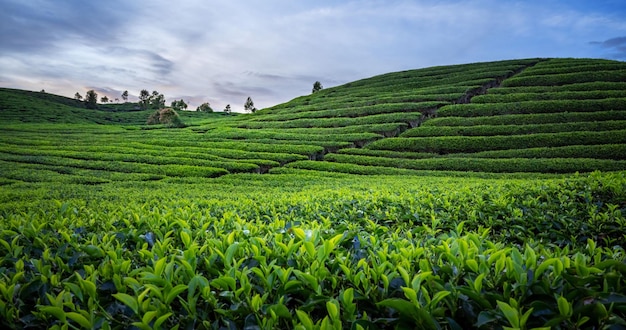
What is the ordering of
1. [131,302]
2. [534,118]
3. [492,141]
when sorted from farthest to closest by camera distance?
[534,118] < [492,141] < [131,302]

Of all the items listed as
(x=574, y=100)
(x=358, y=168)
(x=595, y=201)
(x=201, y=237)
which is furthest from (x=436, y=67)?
(x=201, y=237)

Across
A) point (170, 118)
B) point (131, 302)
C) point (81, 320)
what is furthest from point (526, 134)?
point (170, 118)

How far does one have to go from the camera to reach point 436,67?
6769cm

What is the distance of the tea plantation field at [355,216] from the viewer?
1.88 meters

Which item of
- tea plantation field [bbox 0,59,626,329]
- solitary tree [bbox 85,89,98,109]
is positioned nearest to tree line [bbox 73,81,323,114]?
solitary tree [bbox 85,89,98,109]

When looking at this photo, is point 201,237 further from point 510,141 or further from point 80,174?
point 510,141

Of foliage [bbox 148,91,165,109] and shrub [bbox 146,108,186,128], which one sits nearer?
shrub [bbox 146,108,186,128]

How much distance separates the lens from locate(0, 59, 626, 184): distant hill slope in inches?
919

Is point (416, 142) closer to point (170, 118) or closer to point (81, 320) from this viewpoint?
point (81, 320)

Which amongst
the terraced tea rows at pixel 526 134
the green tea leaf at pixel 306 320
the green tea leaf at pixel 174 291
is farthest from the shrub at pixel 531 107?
the green tea leaf at pixel 174 291

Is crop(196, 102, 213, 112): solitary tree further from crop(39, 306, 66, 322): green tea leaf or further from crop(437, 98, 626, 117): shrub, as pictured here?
crop(39, 306, 66, 322): green tea leaf

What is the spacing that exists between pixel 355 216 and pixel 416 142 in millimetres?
26468

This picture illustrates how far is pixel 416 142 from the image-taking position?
30.7 meters

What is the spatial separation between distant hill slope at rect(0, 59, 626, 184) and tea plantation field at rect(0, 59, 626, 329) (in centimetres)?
18
